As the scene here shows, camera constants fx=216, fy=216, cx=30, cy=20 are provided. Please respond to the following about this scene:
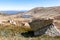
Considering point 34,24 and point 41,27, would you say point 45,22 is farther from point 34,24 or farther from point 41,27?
point 34,24

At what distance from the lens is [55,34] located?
2361 cm

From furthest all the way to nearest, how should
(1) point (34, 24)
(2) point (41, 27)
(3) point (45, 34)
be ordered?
(1) point (34, 24)
(2) point (41, 27)
(3) point (45, 34)

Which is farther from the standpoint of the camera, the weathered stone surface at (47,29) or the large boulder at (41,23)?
the large boulder at (41,23)

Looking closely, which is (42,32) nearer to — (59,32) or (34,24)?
(59,32)

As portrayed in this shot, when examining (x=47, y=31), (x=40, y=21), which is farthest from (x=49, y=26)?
(x=40, y=21)

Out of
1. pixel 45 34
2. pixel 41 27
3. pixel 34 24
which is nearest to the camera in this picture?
pixel 45 34

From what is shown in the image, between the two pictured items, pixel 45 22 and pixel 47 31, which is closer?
pixel 47 31

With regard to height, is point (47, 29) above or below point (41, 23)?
below

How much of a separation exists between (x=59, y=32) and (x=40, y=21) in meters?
3.66

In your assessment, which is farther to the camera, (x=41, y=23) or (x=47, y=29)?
(x=41, y=23)

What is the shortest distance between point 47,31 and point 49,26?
0.61 meters

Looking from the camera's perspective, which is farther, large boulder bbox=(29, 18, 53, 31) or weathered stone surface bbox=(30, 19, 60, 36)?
large boulder bbox=(29, 18, 53, 31)

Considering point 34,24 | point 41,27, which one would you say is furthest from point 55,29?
point 34,24

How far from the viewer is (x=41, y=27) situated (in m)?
25.1
